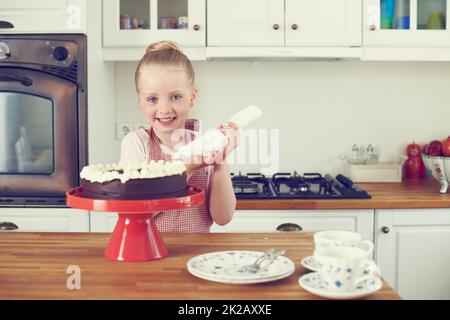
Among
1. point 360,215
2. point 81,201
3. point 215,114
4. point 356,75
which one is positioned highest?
point 356,75

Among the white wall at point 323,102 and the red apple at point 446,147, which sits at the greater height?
the white wall at point 323,102

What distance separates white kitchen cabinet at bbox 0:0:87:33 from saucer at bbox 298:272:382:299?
1.66 metres

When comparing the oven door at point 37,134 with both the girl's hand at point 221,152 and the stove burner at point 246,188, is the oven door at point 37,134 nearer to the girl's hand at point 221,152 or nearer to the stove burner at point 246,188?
the stove burner at point 246,188

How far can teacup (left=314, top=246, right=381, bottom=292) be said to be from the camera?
1.02 m

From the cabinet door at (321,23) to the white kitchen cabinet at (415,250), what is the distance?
0.76m

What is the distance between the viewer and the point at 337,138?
2938 millimetres

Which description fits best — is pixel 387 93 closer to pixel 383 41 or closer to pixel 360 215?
pixel 383 41

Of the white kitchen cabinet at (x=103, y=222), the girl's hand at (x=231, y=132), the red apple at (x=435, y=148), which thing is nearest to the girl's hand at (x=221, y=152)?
the girl's hand at (x=231, y=132)

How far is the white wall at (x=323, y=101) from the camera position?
2.91m

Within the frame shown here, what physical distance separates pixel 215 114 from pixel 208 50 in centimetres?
44

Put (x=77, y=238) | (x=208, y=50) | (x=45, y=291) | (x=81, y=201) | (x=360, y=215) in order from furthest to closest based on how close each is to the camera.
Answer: (x=208, y=50)
(x=360, y=215)
(x=77, y=238)
(x=81, y=201)
(x=45, y=291)

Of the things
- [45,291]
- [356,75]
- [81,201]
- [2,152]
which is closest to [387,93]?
[356,75]

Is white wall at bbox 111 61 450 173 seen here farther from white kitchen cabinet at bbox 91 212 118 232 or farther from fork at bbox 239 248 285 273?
fork at bbox 239 248 285 273

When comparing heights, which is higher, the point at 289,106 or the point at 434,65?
the point at 434,65
